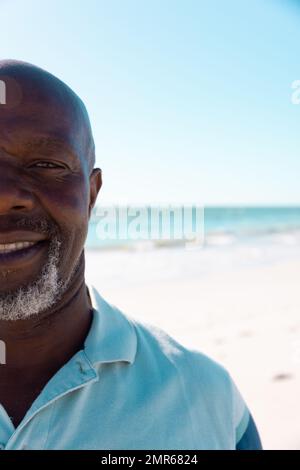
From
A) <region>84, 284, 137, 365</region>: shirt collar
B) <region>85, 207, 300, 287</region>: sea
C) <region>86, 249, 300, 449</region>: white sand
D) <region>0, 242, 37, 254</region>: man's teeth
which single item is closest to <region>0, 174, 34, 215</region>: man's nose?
<region>0, 242, 37, 254</region>: man's teeth

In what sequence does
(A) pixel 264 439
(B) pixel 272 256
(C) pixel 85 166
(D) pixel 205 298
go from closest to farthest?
1. (C) pixel 85 166
2. (A) pixel 264 439
3. (D) pixel 205 298
4. (B) pixel 272 256

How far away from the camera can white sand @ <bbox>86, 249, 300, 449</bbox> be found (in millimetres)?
4027

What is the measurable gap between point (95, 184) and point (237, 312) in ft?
18.9

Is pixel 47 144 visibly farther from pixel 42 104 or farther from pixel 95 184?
pixel 95 184

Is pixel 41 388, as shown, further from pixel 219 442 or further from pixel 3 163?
pixel 3 163

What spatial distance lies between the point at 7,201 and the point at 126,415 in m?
0.75

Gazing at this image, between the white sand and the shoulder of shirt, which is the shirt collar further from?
the white sand

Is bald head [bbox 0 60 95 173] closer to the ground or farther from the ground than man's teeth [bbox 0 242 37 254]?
farther from the ground

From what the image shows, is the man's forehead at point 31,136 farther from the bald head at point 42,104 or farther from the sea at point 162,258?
the sea at point 162,258

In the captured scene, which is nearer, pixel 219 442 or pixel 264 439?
pixel 219 442

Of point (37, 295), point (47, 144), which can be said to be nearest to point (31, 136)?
point (47, 144)

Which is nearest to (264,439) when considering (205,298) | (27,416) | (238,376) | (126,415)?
(238,376)

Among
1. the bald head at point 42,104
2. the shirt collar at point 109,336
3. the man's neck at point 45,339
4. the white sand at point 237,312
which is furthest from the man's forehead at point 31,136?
Answer: the white sand at point 237,312

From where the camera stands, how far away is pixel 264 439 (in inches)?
134
